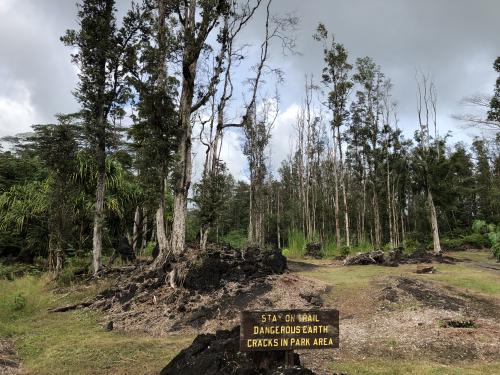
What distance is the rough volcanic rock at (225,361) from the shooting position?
4375 millimetres

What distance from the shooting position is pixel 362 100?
29141 millimetres

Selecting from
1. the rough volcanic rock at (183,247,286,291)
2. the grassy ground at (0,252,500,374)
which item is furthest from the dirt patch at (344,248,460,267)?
the rough volcanic rock at (183,247,286,291)

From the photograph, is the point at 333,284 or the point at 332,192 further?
the point at 332,192

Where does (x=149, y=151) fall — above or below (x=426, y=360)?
above

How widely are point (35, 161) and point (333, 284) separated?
18.1m

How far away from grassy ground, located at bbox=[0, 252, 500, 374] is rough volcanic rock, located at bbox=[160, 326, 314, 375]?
3.38 ft

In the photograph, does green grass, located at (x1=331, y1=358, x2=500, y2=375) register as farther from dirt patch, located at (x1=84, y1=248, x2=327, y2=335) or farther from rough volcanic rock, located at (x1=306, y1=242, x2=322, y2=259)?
rough volcanic rock, located at (x1=306, y1=242, x2=322, y2=259)

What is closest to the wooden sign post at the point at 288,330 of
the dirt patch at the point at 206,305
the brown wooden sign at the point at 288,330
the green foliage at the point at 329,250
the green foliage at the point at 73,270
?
the brown wooden sign at the point at 288,330

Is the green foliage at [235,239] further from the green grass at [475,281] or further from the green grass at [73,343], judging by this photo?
the green grass at [73,343]

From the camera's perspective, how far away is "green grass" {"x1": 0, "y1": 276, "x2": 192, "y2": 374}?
242 inches

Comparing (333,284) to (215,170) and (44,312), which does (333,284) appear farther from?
(44,312)

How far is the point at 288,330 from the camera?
476 centimetres

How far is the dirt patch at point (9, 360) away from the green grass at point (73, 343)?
0.36 ft

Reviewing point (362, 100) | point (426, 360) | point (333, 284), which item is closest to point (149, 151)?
point (333, 284)
